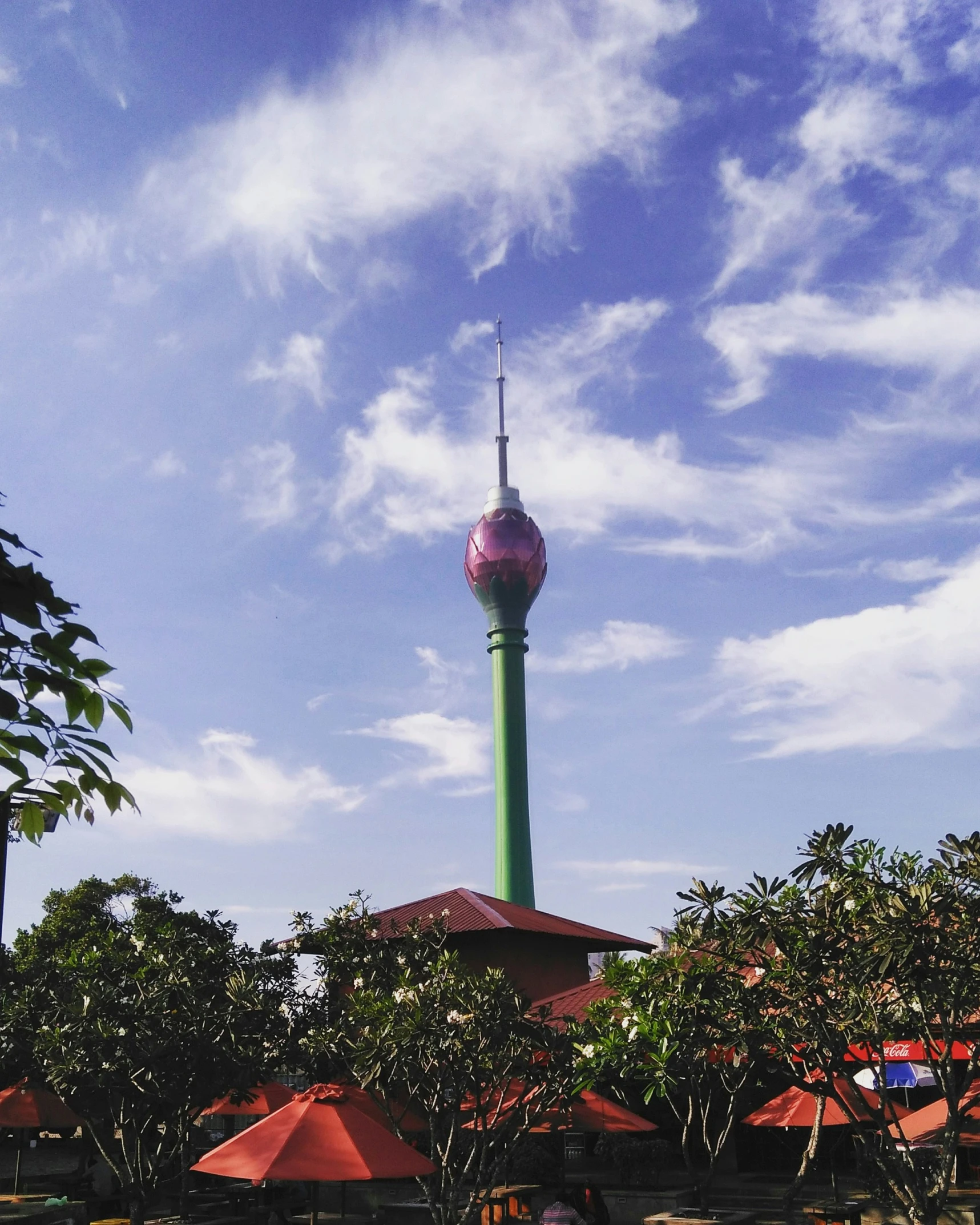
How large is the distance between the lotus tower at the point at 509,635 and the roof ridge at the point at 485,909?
45556mm

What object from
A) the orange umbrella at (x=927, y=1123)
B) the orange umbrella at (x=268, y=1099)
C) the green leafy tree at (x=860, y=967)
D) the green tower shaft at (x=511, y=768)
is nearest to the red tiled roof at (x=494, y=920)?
the orange umbrella at (x=268, y=1099)

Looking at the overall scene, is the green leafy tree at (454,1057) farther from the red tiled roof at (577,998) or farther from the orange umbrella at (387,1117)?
the red tiled roof at (577,998)

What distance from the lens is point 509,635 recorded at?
8888 cm

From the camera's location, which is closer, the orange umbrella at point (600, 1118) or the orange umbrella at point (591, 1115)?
the orange umbrella at point (591, 1115)

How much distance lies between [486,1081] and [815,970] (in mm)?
6234

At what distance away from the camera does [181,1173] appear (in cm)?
1888

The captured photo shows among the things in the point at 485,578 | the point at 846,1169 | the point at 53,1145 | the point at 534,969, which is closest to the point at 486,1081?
the point at 846,1169

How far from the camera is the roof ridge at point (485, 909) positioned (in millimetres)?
34750

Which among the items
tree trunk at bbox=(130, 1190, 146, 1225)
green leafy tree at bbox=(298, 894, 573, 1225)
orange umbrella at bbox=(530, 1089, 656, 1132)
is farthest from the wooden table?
tree trunk at bbox=(130, 1190, 146, 1225)

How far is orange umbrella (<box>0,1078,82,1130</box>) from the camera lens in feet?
74.5

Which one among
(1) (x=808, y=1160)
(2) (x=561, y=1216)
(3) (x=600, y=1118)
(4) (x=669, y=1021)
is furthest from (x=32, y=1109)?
(1) (x=808, y=1160)

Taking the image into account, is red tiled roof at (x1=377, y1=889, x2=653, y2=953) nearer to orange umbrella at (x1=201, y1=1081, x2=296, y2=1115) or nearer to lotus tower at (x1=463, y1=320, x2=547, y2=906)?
orange umbrella at (x1=201, y1=1081, x2=296, y2=1115)

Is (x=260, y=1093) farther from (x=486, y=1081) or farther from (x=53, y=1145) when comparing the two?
(x=53, y=1145)

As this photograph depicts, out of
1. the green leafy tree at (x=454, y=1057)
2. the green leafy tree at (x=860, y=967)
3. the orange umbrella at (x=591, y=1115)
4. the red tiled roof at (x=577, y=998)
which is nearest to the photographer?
the green leafy tree at (x=860, y=967)
